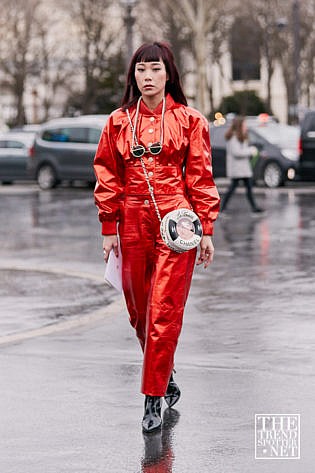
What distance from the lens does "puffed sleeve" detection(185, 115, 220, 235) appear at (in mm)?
6676

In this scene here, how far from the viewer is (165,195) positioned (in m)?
6.63

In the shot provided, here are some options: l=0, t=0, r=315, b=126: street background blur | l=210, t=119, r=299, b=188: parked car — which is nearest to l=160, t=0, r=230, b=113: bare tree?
l=0, t=0, r=315, b=126: street background blur

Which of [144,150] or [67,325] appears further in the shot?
[67,325]

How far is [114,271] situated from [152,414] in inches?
29.5

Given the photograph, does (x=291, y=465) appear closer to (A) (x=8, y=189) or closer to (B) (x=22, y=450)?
(B) (x=22, y=450)

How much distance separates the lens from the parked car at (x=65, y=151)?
98.2 ft

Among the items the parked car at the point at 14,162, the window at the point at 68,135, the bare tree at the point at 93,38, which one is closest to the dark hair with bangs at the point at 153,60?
the window at the point at 68,135

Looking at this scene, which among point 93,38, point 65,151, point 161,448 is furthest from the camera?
point 93,38

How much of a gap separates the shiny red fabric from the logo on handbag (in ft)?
0.29

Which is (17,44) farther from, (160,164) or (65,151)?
(160,164)

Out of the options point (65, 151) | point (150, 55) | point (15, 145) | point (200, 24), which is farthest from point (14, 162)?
point (150, 55)

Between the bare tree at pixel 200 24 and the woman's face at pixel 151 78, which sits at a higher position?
the woman's face at pixel 151 78

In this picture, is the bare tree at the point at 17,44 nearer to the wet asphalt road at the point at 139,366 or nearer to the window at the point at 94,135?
the window at the point at 94,135

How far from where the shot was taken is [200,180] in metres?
6.68
